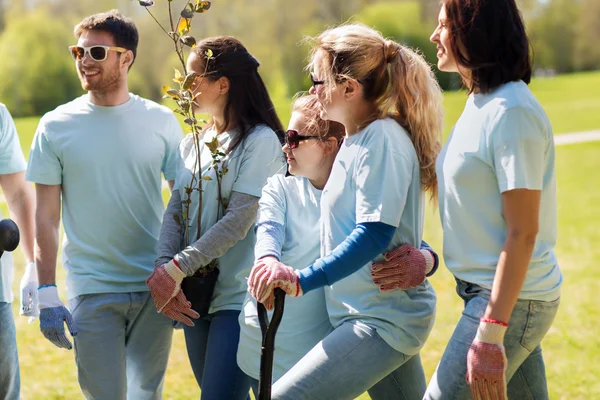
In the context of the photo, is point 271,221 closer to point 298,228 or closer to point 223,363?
point 298,228

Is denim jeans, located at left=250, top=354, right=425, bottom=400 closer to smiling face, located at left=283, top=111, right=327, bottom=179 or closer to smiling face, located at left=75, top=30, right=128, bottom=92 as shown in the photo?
smiling face, located at left=283, top=111, right=327, bottom=179

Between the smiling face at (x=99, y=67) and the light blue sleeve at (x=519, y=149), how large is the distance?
1.84m

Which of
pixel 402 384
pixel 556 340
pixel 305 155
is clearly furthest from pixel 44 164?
pixel 556 340

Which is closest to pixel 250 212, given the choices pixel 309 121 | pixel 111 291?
pixel 309 121

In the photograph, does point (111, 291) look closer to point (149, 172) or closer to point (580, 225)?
point (149, 172)

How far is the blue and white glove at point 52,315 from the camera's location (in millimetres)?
3268

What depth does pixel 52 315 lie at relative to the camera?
327cm

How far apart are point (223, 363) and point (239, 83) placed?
106cm

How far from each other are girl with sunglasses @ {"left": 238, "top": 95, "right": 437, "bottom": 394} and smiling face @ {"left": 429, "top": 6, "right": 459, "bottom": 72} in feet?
1.73

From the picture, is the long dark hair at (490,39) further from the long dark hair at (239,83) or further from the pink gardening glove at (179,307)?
the pink gardening glove at (179,307)

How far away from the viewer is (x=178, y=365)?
19.2 ft

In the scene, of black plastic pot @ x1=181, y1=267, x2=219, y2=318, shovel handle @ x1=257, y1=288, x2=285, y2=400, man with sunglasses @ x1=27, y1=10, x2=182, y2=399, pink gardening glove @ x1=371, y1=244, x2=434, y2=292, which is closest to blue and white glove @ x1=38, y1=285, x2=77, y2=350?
man with sunglasses @ x1=27, y1=10, x2=182, y2=399

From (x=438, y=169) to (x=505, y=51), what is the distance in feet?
1.21

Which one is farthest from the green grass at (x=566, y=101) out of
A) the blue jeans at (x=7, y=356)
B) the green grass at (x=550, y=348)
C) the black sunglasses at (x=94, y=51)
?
the blue jeans at (x=7, y=356)
